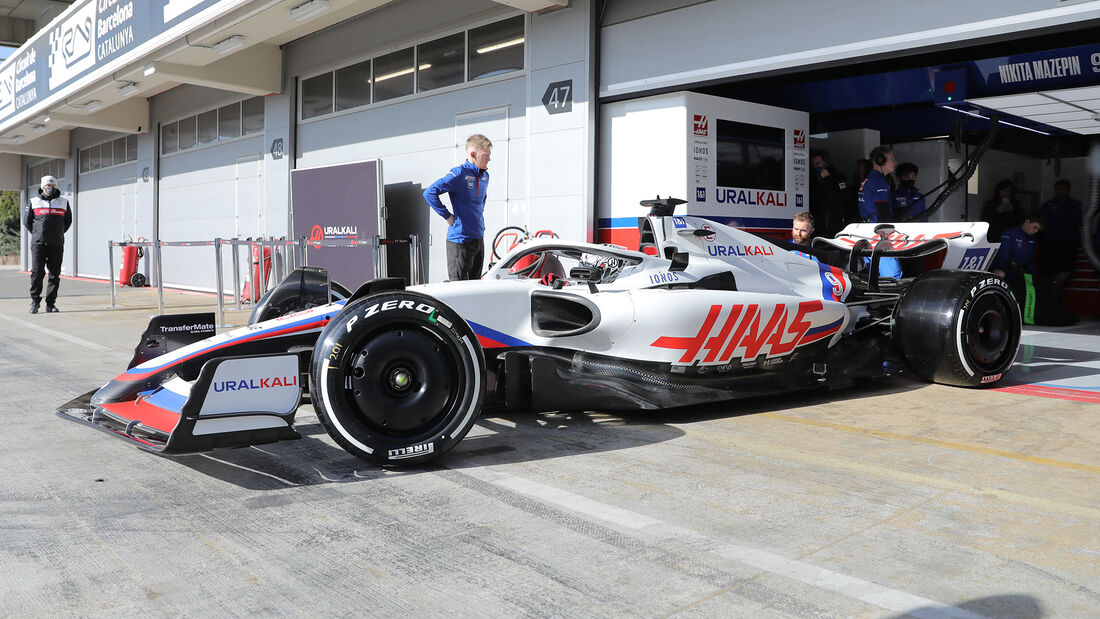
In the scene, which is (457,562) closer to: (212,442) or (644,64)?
(212,442)

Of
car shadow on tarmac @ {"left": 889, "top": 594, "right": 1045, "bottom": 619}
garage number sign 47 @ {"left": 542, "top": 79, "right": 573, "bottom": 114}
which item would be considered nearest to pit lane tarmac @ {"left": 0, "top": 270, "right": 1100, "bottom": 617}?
car shadow on tarmac @ {"left": 889, "top": 594, "right": 1045, "bottom": 619}

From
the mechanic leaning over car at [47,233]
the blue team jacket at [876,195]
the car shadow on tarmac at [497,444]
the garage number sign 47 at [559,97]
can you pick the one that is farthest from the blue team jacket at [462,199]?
the mechanic leaning over car at [47,233]

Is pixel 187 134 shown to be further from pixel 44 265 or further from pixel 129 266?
pixel 44 265

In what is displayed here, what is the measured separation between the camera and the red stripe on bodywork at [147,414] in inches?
134

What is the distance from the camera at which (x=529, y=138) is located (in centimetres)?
1047

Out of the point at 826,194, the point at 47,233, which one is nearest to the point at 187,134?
the point at 47,233

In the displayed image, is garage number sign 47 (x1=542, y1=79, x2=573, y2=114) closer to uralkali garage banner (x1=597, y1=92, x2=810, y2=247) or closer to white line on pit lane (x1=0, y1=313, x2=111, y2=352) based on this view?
uralkali garage banner (x1=597, y1=92, x2=810, y2=247)

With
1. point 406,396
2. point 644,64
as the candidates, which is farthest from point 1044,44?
point 406,396

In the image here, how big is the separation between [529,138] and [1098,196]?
24.2 ft

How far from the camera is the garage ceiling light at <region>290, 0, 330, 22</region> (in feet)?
36.2

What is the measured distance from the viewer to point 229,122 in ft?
57.5

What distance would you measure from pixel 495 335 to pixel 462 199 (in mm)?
3617

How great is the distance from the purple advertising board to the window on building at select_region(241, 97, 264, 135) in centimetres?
260

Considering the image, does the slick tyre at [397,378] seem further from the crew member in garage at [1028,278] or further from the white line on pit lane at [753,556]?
the crew member in garage at [1028,278]
